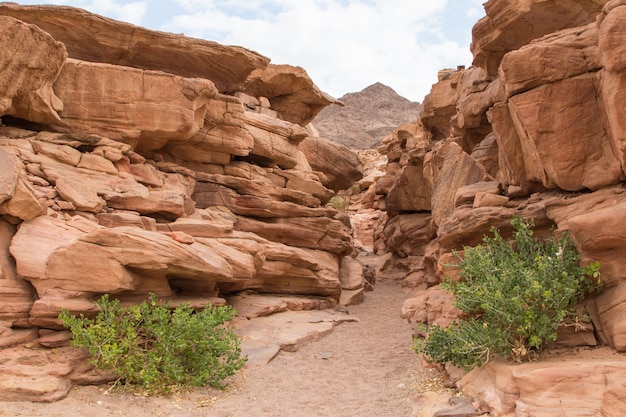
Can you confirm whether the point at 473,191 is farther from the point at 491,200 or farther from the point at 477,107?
the point at 477,107

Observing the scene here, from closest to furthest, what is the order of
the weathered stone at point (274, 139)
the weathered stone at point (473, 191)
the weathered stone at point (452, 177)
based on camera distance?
the weathered stone at point (473, 191) < the weathered stone at point (452, 177) < the weathered stone at point (274, 139)

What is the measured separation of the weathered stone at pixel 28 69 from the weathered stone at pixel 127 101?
90 centimetres

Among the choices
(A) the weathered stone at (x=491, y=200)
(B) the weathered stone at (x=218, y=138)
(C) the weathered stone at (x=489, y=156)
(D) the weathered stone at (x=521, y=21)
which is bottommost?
(A) the weathered stone at (x=491, y=200)

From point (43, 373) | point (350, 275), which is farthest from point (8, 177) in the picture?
point (350, 275)

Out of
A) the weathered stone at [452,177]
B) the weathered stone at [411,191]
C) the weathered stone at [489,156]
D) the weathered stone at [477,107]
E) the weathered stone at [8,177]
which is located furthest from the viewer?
the weathered stone at [411,191]

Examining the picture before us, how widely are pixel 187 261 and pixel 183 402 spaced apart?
9.83 ft

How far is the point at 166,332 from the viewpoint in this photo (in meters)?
9.41

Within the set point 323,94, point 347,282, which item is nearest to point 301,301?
point 347,282

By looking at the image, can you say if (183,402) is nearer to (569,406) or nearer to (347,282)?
(569,406)

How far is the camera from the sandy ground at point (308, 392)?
821 centimetres

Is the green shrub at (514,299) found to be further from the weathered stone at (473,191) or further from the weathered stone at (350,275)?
the weathered stone at (350,275)

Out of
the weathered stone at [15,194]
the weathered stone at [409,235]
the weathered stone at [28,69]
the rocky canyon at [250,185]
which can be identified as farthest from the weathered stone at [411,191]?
the weathered stone at [15,194]

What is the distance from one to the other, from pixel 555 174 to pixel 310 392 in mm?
6316

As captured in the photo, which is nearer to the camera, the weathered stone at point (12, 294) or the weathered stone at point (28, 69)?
the weathered stone at point (12, 294)
